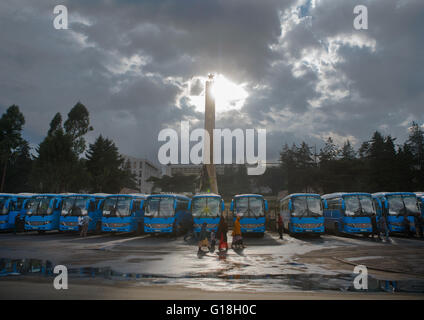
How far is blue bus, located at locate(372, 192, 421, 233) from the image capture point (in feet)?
73.2

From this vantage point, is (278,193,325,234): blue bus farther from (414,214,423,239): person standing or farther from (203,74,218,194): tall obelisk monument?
(203,74,218,194): tall obelisk monument

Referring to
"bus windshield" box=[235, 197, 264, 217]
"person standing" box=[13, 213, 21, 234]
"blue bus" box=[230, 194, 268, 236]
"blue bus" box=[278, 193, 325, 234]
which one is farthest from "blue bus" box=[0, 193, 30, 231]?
"blue bus" box=[278, 193, 325, 234]

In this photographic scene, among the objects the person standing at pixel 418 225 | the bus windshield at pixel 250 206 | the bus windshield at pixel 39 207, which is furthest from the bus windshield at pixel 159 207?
the person standing at pixel 418 225

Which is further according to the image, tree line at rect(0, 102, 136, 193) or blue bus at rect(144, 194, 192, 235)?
tree line at rect(0, 102, 136, 193)

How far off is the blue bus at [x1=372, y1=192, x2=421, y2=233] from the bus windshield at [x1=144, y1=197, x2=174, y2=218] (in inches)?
580

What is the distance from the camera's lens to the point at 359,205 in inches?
843

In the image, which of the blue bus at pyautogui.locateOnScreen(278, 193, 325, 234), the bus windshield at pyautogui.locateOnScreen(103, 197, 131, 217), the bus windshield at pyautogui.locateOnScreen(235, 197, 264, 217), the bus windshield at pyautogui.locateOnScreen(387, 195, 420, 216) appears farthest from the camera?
the bus windshield at pyautogui.locateOnScreen(103, 197, 131, 217)

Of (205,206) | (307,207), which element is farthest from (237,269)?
(307,207)

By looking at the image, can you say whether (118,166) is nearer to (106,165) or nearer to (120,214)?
(106,165)

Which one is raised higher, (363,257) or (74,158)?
(74,158)
